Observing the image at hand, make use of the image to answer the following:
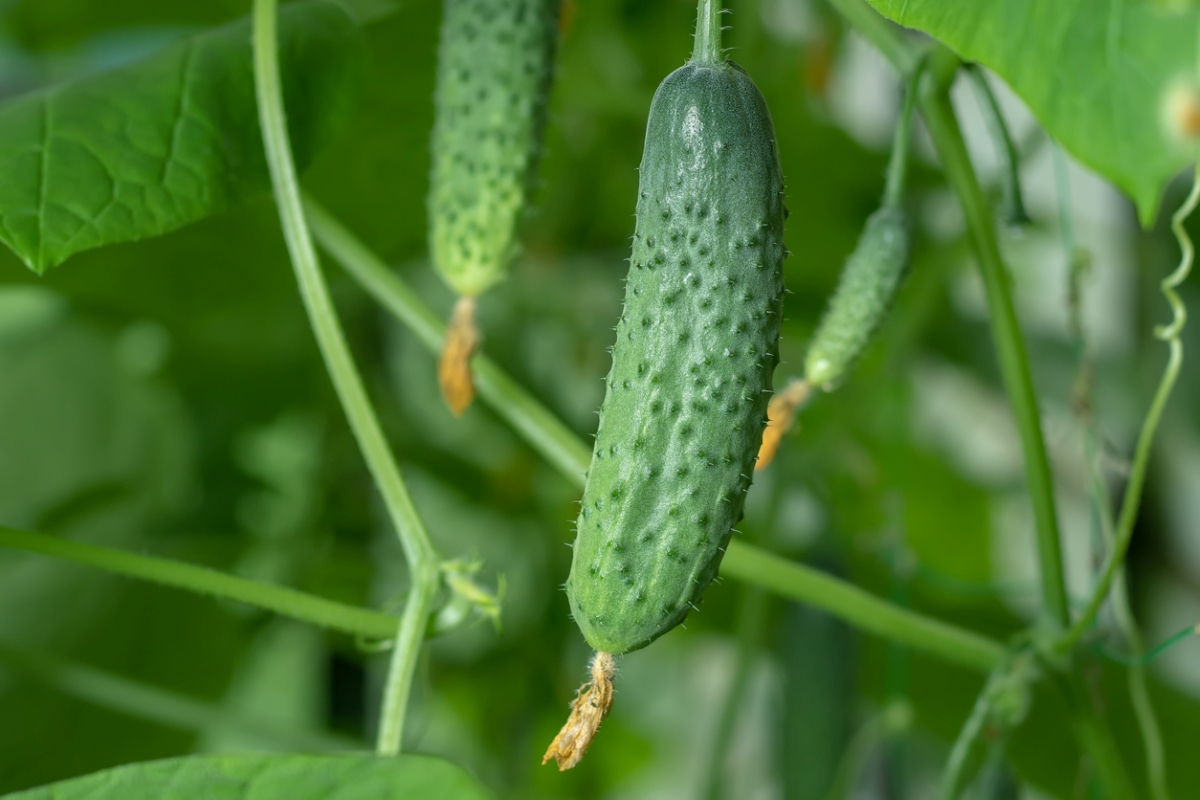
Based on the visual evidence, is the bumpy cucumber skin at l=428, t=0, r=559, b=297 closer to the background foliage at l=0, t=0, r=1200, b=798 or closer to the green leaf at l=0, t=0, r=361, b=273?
the green leaf at l=0, t=0, r=361, b=273

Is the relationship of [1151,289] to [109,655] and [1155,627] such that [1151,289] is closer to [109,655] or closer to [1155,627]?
[1155,627]

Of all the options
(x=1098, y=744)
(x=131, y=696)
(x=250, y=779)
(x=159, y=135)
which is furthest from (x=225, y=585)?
(x=1098, y=744)

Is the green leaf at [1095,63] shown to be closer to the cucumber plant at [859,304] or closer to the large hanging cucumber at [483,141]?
the cucumber plant at [859,304]

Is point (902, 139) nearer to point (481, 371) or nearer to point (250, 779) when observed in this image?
point (481, 371)

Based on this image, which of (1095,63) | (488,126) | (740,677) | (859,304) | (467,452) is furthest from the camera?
(467,452)

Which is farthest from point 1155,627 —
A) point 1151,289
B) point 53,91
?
point 53,91

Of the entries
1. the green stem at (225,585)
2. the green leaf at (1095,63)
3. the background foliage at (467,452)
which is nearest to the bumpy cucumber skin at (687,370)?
the green leaf at (1095,63)
